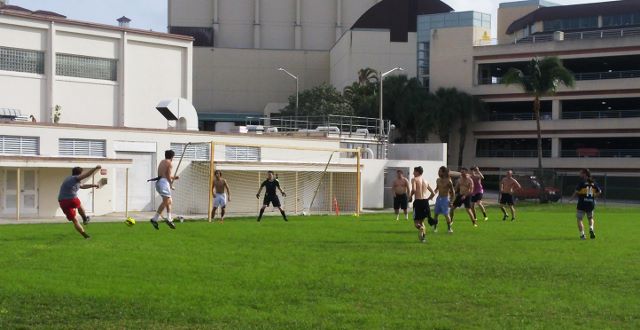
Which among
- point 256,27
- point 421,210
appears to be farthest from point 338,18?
point 421,210

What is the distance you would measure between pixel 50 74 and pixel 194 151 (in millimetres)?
9715

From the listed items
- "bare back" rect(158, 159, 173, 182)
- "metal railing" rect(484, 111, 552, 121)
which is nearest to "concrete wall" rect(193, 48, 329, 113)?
"metal railing" rect(484, 111, 552, 121)

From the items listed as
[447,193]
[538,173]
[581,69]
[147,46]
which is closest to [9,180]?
[147,46]

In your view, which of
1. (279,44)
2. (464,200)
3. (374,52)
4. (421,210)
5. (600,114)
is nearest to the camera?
(421,210)

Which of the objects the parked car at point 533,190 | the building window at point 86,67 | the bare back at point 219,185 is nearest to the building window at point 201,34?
the parked car at point 533,190

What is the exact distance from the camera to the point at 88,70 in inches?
2119

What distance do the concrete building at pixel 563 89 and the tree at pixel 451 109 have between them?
5.42 feet

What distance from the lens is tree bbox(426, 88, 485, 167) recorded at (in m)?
85.7

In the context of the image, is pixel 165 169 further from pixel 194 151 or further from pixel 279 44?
pixel 279 44

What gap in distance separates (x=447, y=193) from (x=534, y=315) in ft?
45.4

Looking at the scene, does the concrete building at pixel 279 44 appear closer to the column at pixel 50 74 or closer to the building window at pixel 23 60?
the column at pixel 50 74

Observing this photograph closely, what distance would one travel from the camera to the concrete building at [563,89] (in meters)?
80.6

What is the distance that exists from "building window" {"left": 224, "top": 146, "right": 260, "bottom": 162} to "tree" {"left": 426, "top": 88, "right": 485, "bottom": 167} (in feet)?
127

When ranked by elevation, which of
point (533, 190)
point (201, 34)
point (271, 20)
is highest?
point (271, 20)
